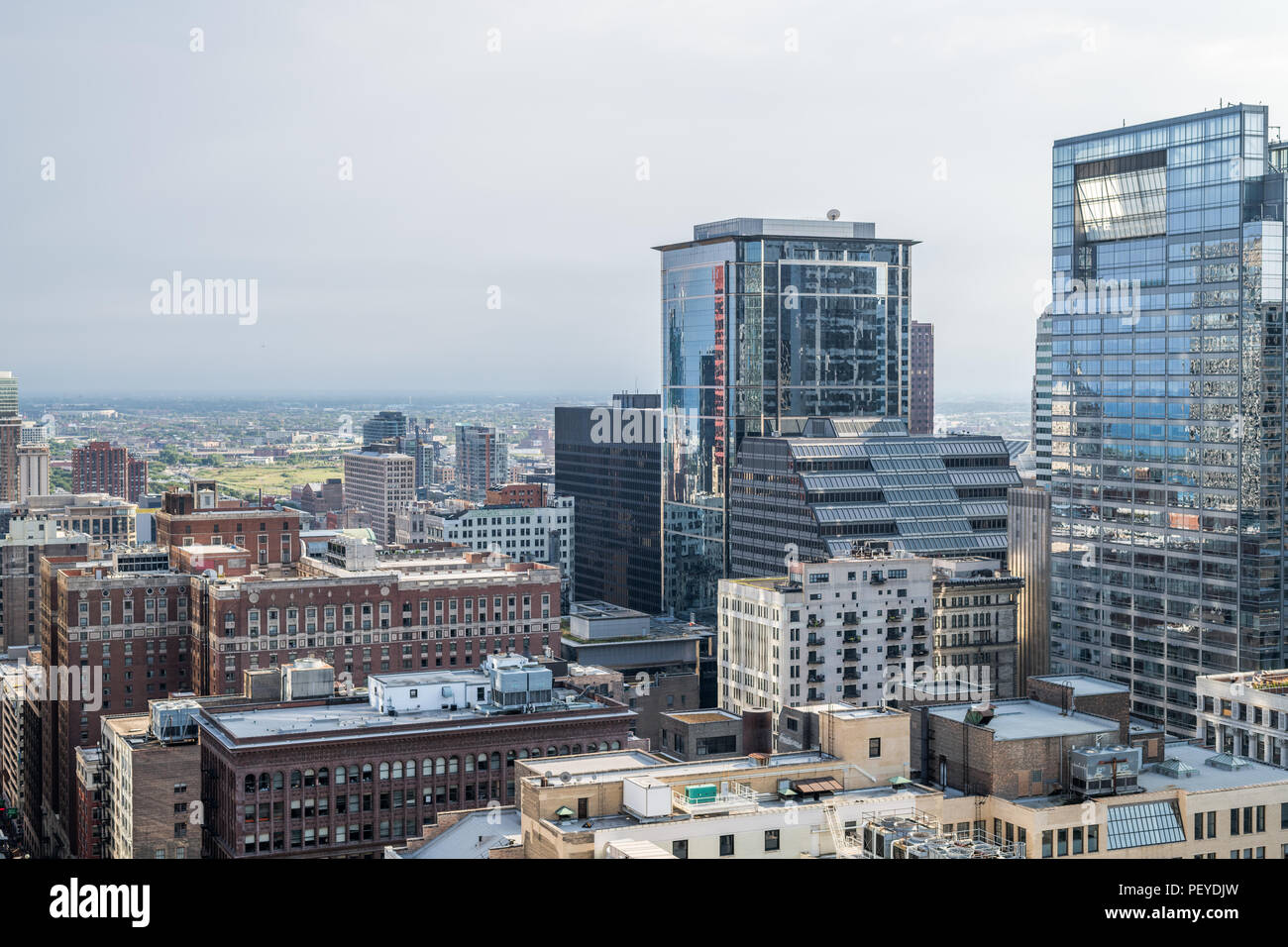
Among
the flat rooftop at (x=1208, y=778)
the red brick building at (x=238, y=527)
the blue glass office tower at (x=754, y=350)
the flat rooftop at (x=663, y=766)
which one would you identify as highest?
the blue glass office tower at (x=754, y=350)

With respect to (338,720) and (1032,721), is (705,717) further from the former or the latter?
(1032,721)

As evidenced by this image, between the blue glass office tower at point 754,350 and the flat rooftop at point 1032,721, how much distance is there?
79.4 metres

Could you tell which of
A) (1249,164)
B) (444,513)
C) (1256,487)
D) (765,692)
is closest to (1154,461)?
(1256,487)

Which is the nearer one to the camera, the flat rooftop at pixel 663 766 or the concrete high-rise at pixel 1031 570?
the flat rooftop at pixel 663 766

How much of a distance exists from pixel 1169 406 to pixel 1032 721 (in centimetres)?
4278

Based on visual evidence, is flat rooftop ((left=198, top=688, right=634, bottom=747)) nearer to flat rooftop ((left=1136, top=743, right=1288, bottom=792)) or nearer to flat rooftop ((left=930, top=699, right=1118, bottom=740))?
flat rooftop ((left=930, top=699, right=1118, bottom=740))

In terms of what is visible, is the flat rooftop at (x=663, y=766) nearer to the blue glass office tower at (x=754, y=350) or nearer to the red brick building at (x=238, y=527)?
the red brick building at (x=238, y=527)

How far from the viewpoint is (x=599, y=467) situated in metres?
147

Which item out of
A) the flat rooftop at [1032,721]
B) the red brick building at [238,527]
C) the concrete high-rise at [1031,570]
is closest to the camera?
the flat rooftop at [1032,721]

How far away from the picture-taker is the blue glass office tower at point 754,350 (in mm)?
122125

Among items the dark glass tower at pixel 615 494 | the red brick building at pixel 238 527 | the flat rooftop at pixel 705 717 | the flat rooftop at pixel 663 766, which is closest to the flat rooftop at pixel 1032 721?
the flat rooftop at pixel 663 766

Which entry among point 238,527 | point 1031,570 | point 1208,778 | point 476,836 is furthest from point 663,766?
point 238,527

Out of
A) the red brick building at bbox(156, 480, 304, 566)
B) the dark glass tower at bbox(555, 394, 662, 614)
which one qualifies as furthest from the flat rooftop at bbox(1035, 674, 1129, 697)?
the dark glass tower at bbox(555, 394, 662, 614)

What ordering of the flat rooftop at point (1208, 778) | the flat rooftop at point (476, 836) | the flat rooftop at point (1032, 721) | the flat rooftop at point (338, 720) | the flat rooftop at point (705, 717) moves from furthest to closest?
the flat rooftop at point (705, 717) → the flat rooftop at point (338, 720) → the flat rooftop at point (1032, 721) → the flat rooftop at point (1208, 778) → the flat rooftop at point (476, 836)
